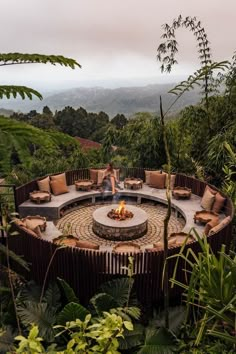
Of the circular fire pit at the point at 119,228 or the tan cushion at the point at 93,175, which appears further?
the tan cushion at the point at 93,175

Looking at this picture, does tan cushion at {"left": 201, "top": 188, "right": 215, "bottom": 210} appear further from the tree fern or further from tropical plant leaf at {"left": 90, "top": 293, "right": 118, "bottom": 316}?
the tree fern

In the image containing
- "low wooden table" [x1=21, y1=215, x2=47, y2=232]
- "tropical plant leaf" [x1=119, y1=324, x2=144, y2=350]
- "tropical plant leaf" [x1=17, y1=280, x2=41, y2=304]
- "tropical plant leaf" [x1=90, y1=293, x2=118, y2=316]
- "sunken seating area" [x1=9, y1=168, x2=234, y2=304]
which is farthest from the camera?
"low wooden table" [x1=21, y1=215, x2=47, y2=232]

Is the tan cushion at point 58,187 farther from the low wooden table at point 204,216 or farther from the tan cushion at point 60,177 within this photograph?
the low wooden table at point 204,216

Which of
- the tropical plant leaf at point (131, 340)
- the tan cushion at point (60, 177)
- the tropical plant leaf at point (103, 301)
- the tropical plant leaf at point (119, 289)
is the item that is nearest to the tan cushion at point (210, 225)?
the tropical plant leaf at point (119, 289)

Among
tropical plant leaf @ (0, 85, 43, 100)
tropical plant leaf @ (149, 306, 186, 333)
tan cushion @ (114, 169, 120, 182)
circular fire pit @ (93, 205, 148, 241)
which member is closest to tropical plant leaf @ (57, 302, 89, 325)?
tropical plant leaf @ (149, 306, 186, 333)

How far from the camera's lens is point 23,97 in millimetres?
2729

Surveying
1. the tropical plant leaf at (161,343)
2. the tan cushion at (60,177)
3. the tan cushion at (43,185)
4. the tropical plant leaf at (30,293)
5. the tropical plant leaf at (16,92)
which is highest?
the tropical plant leaf at (16,92)

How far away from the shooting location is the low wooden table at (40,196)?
1044 centimetres

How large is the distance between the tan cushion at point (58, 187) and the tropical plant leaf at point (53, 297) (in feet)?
20.3

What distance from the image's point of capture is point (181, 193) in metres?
11.1

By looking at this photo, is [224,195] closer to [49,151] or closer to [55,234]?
[55,234]

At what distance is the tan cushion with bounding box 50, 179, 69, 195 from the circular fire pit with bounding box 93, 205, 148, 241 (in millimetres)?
2243

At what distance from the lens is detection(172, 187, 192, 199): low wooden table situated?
36.3 feet

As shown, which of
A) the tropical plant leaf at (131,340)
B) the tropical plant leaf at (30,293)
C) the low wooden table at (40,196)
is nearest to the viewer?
the tropical plant leaf at (131,340)
